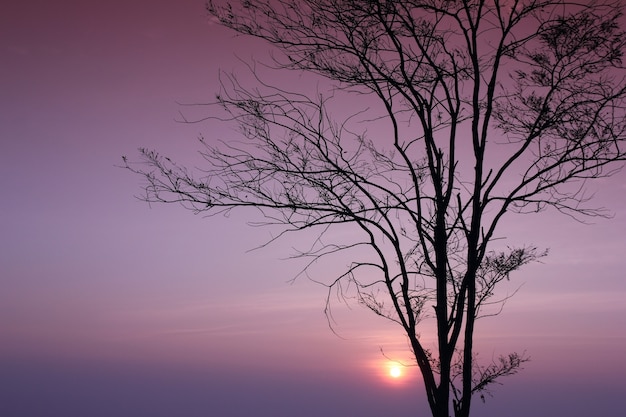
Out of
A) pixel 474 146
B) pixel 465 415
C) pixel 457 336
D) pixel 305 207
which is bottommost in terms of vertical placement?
pixel 465 415

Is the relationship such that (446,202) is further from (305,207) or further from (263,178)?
(263,178)

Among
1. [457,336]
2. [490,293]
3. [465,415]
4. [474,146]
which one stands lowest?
[465,415]

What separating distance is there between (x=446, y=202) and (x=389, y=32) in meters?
2.27

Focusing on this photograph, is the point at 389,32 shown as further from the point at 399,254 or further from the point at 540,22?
the point at 399,254

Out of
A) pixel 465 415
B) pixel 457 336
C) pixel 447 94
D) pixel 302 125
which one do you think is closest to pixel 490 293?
pixel 457 336

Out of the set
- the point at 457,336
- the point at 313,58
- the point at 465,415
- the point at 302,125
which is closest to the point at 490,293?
the point at 457,336

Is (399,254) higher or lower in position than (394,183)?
lower

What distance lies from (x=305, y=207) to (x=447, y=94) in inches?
92.2

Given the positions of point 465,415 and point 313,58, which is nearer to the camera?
point 465,415

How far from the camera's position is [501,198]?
25.8 ft

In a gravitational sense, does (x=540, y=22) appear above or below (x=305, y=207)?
above

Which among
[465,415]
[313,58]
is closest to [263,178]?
[313,58]

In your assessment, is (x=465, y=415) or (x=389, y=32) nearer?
(x=465, y=415)

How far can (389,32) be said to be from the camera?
8.05 m
